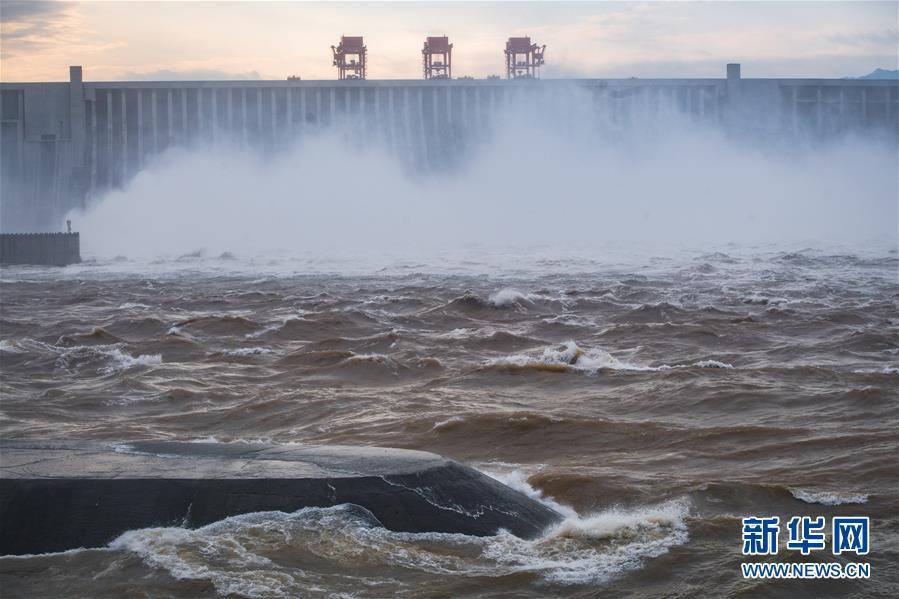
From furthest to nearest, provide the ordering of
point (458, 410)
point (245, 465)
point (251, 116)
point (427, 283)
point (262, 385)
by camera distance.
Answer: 1. point (251, 116)
2. point (427, 283)
3. point (262, 385)
4. point (458, 410)
5. point (245, 465)

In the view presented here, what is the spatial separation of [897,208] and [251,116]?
1381 inches

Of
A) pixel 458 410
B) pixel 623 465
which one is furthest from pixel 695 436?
pixel 458 410

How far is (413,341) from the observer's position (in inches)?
747

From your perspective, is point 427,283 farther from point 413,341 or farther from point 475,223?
point 475,223

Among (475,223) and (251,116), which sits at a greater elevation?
(251,116)

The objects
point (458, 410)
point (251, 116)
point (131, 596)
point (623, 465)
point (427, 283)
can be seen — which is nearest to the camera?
point (131, 596)

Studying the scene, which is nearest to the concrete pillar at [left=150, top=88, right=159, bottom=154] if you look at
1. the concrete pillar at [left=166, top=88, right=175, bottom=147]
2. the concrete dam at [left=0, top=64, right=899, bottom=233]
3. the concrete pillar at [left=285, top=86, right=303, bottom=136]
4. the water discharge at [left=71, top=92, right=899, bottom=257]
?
the concrete dam at [left=0, top=64, right=899, bottom=233]

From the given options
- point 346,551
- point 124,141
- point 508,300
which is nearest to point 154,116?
point 124,141

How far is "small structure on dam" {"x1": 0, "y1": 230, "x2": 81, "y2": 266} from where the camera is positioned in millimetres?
38719

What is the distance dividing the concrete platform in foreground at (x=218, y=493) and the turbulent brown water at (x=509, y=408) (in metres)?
0.15

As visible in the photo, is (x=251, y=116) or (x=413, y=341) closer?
(x=413, y=341)

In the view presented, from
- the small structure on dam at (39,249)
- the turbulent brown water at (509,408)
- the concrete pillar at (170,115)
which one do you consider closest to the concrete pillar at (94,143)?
the concrete pillar at (170,115)

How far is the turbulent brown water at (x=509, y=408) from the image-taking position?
7148mm

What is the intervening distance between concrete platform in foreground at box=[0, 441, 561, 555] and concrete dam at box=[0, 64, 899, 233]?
146 ft
